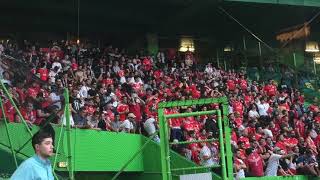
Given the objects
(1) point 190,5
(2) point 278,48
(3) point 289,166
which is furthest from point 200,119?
(2) point 278,48

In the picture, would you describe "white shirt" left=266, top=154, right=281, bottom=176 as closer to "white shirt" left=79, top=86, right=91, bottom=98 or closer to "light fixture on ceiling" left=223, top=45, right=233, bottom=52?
"white shirt" left=79, top=86, right=91, bottom=98

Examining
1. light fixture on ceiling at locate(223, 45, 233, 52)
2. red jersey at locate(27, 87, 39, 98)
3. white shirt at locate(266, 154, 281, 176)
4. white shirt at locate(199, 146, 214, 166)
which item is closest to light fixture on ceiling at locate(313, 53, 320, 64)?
light fixture on ceiling at locate(223, 45, 233, 52)

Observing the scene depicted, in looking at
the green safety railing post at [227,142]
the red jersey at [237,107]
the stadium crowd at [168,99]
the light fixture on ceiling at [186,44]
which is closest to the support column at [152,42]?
the light fixture on ceiling at [186,44]

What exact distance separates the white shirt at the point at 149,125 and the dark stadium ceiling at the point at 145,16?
10590mm

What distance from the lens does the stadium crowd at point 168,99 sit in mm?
11805

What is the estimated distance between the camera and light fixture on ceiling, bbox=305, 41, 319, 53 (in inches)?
1242

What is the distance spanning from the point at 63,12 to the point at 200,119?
11.1 meters

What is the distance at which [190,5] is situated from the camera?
26.0 metres

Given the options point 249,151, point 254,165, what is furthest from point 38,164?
point 249,151

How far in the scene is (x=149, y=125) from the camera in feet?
52.1

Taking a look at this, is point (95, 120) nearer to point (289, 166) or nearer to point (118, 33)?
point (289, 166)

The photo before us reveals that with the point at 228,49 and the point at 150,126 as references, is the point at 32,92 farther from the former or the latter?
the point at 228,49

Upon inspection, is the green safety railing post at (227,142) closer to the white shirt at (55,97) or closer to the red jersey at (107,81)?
the white shirt at (55,97)

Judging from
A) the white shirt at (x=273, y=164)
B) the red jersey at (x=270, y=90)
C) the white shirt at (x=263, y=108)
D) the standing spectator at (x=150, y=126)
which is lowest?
the white shirt at (x=273, y=164)
